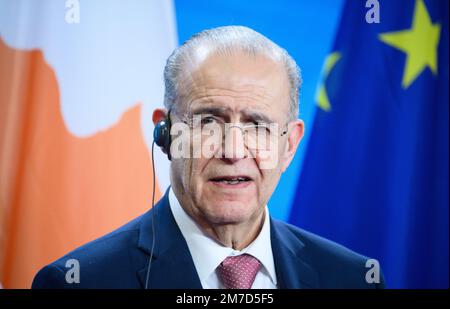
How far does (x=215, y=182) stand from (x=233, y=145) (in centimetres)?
12

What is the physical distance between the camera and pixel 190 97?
158 centimetres

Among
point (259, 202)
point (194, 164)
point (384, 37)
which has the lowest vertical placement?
point (259, 202)

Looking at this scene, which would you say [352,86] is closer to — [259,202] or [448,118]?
[448,118]

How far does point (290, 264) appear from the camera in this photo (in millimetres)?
1688

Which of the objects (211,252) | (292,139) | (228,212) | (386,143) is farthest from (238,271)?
(386,143)

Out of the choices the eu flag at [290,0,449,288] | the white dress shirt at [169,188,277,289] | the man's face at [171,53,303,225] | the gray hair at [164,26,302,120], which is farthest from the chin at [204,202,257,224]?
the eu flag at [290,0,449,288]

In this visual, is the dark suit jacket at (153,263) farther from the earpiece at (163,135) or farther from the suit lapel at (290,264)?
the earpiece at (163,135)

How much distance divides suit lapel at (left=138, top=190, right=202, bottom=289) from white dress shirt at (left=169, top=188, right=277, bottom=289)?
0.11 feet

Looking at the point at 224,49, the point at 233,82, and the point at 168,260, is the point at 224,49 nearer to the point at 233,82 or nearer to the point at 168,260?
the point at 233,82

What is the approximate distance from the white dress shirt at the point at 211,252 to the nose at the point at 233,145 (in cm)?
26

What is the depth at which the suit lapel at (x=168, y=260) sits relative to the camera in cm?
155

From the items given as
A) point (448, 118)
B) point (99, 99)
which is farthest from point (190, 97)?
point (448, 118)

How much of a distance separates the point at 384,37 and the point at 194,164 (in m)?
1.15

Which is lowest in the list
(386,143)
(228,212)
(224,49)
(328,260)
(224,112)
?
(328,260)
